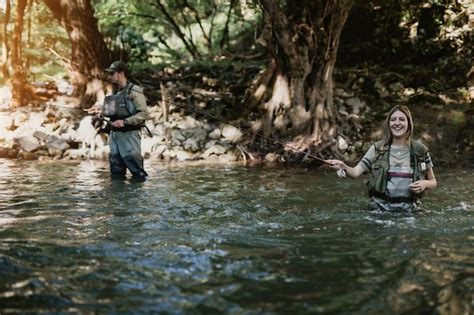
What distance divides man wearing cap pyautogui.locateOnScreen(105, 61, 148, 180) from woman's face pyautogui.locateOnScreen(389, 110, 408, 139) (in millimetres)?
4271

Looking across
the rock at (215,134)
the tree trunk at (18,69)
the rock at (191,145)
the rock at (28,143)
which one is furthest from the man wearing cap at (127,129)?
the tree trunk at (18,69)

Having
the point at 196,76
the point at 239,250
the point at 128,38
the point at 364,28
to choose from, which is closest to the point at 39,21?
the point at 128,38

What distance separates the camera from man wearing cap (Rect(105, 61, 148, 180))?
9117mm

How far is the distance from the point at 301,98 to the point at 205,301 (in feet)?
33.5

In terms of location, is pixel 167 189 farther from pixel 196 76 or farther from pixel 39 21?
pixel 39 21

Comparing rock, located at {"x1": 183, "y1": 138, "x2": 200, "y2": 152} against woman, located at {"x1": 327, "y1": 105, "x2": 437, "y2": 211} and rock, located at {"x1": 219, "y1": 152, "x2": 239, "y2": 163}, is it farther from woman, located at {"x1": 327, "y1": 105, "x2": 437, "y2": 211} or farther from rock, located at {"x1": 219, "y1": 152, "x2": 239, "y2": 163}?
woman, located at {"x1": 327, "y1": 105, "x2": 437, "y2": 211}

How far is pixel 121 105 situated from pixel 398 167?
4704 mm

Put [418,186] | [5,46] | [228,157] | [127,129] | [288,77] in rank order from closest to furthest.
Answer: [418,186] → [127,129] → [228,157] → [288,77] → [5,46]

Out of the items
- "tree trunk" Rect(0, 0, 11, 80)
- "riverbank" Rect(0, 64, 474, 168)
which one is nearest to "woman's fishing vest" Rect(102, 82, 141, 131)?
"riverbank" Rect(0, 64, 474, 168)

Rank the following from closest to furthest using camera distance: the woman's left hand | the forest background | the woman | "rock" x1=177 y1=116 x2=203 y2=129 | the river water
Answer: the river water → the woman's left hand → the woman → the forest background → "rock" x1=177 y1=116 x2=203 y2=129

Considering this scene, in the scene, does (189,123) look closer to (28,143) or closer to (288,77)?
(288,77)

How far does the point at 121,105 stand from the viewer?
9.18 meters

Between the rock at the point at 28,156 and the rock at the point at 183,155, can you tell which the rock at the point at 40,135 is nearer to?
the rock at the point at 28,156

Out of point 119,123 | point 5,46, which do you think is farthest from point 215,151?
point 5,46
